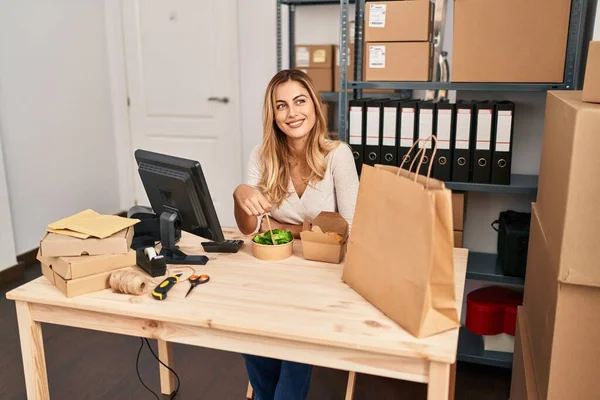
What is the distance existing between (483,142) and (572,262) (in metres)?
1.31

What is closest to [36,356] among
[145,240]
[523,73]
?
[145,240]

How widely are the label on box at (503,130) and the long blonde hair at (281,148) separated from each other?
73 cm

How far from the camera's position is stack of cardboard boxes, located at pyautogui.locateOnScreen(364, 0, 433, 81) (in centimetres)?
233

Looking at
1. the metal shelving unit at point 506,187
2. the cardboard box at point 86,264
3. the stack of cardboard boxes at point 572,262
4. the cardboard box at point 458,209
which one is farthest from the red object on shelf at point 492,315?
the cardboard box at point 86,264

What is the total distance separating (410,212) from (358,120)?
54.6 inches

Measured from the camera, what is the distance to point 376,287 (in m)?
1.28

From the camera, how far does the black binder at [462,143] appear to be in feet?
7.60

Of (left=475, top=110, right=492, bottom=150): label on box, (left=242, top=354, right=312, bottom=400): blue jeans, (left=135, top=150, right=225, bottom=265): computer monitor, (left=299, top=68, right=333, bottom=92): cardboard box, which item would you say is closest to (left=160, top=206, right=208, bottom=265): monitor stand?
(left=135, top=150, right=225, bottom=265): computer monitor

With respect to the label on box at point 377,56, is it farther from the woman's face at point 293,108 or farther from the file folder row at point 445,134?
the woman's face at point 293,108

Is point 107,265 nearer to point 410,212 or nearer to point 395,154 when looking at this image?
point 410,212

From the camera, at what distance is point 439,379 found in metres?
1.12

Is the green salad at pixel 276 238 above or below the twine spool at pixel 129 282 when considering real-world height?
above

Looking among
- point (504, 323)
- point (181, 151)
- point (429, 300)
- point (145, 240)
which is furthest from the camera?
point (181, 151)

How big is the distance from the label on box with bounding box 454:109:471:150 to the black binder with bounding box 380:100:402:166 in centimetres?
25
